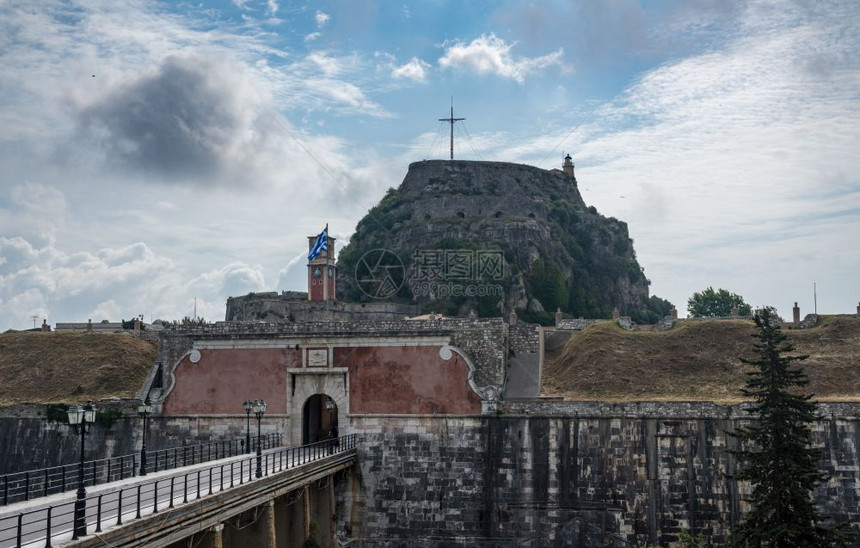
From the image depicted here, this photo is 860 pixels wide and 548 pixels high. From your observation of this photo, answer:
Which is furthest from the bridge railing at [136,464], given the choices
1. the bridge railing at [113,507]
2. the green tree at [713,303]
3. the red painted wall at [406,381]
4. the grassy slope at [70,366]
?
the green tree at [713,303]

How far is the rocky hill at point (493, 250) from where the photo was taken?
236ft

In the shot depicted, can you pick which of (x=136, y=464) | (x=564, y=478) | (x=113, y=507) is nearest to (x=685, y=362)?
(x=564, y=478)

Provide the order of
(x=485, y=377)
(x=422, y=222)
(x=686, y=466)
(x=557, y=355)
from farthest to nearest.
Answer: (x=422, y=222)
(x=557, y=355)
(x=485, y=377)
(x=686, y=466)

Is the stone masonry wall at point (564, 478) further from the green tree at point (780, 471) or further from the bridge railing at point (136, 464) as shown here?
the green tree at point (780, 471)

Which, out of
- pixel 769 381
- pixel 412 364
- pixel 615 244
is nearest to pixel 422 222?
pixel 615 244

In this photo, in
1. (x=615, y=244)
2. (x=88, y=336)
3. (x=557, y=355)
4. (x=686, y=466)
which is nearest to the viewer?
(x=686, y=466)

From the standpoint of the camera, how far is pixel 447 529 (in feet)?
103

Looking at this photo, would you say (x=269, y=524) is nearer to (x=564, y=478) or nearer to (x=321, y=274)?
(x=564, y=478)

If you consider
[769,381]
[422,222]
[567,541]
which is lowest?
[567,541]

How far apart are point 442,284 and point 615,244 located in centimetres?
2140

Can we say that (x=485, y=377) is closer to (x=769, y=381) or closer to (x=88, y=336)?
(x=769, y=381)

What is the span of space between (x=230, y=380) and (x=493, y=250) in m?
40.5

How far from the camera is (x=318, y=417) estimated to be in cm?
3709

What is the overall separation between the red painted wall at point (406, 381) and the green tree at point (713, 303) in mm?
50306
